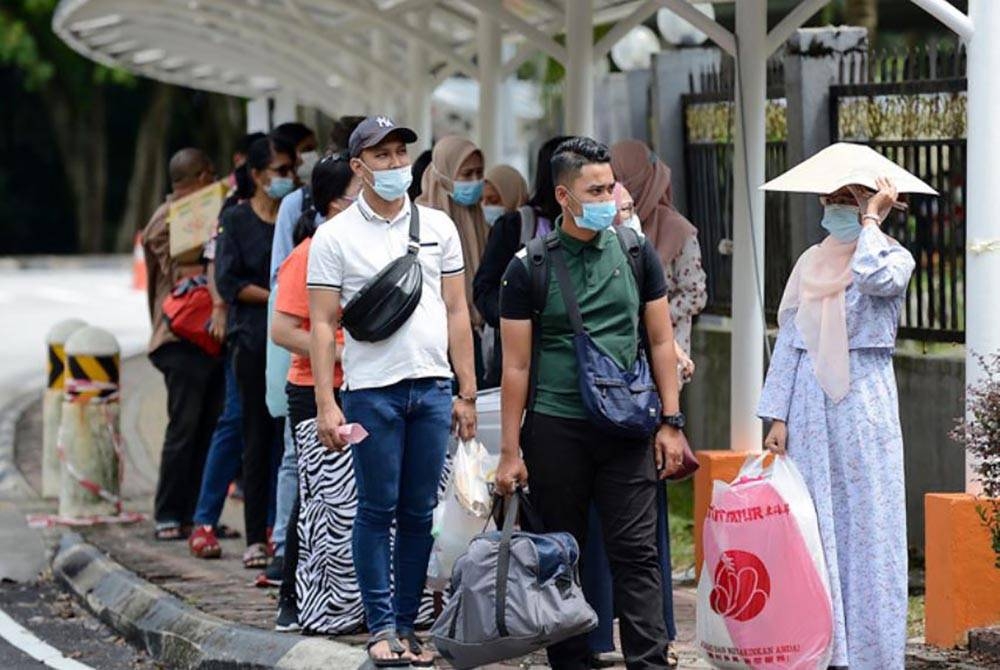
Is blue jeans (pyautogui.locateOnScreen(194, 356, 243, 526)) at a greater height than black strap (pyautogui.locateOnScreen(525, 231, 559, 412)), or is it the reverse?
black strap (pyautogui.locateOnScreen(525, 231, 559, 412))

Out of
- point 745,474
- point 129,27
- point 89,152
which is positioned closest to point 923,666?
point 745,474

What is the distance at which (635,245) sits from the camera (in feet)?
23.3

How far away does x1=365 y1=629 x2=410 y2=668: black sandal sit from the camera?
7527 mm

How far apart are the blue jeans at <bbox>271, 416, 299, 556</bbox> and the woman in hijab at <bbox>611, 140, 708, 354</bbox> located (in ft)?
5.63

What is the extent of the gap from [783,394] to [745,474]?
0.95 ft

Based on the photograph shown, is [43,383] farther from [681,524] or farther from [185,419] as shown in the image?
[681,524]

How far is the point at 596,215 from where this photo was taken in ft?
22.6

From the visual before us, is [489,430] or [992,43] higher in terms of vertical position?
[992,43]

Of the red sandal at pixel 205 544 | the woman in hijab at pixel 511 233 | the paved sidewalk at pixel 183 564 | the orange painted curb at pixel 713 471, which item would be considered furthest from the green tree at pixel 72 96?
the woman in hijab at pixel 511 233

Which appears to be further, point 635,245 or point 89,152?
point 89,152

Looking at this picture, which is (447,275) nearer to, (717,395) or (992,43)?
(992,43)

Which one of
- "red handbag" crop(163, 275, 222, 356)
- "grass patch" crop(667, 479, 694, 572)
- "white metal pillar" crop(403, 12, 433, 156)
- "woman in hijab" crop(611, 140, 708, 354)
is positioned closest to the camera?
"woman in hijab" crop(611, 140, 708, 354)

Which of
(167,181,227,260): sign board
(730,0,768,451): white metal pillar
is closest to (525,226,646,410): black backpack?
(730,0,768,451): white metal pillar

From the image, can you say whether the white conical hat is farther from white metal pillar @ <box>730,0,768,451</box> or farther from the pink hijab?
white metal pillar @ <box>730,0,768,451</box>
